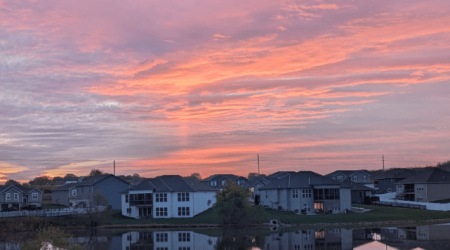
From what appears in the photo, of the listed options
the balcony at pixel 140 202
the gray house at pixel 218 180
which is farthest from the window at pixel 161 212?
the gray house at pixel 218 180

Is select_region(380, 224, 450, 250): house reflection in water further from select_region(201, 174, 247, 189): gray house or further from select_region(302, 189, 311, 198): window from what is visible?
select_region(201, 174, 247, 189): gray house

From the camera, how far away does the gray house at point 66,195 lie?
101125mm

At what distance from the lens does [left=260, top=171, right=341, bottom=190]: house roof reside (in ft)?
265

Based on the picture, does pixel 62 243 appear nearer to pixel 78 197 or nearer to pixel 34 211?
pixel 34 211

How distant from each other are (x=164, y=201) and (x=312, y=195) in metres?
22.2

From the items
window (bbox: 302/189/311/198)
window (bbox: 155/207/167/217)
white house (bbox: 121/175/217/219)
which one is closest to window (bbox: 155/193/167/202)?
white house (bbox: 121/175/217/219)

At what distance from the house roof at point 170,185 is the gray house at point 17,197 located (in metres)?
27.3

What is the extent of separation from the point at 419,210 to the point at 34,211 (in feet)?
183

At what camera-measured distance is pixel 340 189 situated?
7950 centimetres

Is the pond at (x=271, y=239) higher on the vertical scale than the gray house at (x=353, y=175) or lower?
lower

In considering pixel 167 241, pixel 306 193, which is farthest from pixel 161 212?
pixel 167 241

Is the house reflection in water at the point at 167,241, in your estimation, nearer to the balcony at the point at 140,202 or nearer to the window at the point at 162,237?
the window at the point at 162,237

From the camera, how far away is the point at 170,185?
82.2 m

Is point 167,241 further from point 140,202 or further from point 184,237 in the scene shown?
point 140,202
